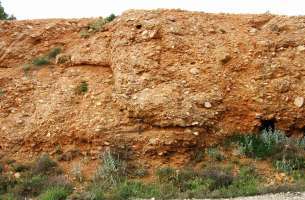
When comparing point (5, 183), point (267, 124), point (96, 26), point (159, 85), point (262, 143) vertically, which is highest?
point (96, 26)

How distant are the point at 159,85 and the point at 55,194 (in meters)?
3.72

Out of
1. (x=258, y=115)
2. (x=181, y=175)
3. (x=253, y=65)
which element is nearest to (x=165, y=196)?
(x=181, y=175)

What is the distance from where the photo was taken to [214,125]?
40.2ft

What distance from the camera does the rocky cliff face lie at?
12.2 m

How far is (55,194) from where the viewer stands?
33.8 ft

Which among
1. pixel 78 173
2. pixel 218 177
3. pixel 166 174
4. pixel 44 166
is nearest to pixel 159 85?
pixel 166 174

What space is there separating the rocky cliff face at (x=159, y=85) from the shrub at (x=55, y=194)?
1632 mm

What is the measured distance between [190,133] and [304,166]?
241 cm

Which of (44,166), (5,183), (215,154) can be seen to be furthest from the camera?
(215,154)

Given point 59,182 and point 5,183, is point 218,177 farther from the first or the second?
point 5,183

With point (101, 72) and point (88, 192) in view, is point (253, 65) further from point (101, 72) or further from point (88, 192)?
point (88, 192)

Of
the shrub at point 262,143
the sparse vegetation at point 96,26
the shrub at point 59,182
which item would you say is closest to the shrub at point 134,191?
the shrub at point 59,182

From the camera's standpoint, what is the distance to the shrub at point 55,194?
1023 cm

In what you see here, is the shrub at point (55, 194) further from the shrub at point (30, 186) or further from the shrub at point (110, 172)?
the shrub at point (110, 172)
